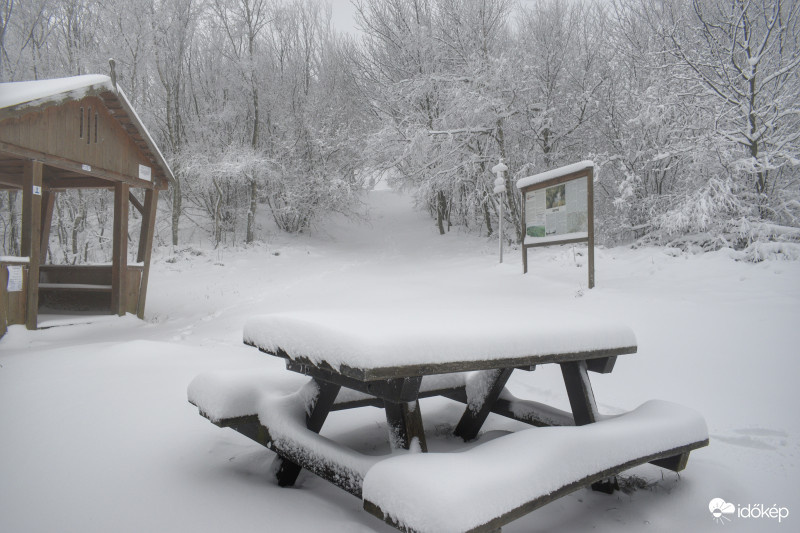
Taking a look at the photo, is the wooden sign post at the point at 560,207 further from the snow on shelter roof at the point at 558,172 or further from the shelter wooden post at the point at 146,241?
the shelter wooden post at the point at 146,241

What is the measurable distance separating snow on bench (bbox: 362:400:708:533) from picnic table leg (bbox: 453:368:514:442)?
0.72 m

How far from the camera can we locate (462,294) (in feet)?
28.1

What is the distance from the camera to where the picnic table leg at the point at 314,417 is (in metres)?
2.32

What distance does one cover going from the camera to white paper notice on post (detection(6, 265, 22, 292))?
271 inches

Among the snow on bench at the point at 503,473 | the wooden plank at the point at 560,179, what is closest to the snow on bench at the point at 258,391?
the snow on bench at the point at 503,473

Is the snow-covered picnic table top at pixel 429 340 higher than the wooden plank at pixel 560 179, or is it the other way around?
the wooden plank at pixel 560 179

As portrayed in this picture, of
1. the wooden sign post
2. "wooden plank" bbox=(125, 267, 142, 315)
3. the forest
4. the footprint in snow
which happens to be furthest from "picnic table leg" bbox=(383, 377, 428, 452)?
"wooden plank" bbox=(125, 267, 142, 315)

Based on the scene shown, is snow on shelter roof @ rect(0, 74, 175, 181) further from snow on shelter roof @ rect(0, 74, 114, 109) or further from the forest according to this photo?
the forest

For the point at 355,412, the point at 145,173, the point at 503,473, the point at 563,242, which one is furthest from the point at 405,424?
the point at 145,173

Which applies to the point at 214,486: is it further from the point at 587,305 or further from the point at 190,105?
the point at 190,105

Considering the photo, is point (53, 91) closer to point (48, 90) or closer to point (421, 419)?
point (48, 90)

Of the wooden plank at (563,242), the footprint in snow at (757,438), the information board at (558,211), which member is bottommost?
the footprint in snow at (757,438)

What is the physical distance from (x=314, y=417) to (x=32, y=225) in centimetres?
691

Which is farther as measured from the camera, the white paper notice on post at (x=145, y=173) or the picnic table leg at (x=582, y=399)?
the white paper notice on post at (x=145, y=173)
